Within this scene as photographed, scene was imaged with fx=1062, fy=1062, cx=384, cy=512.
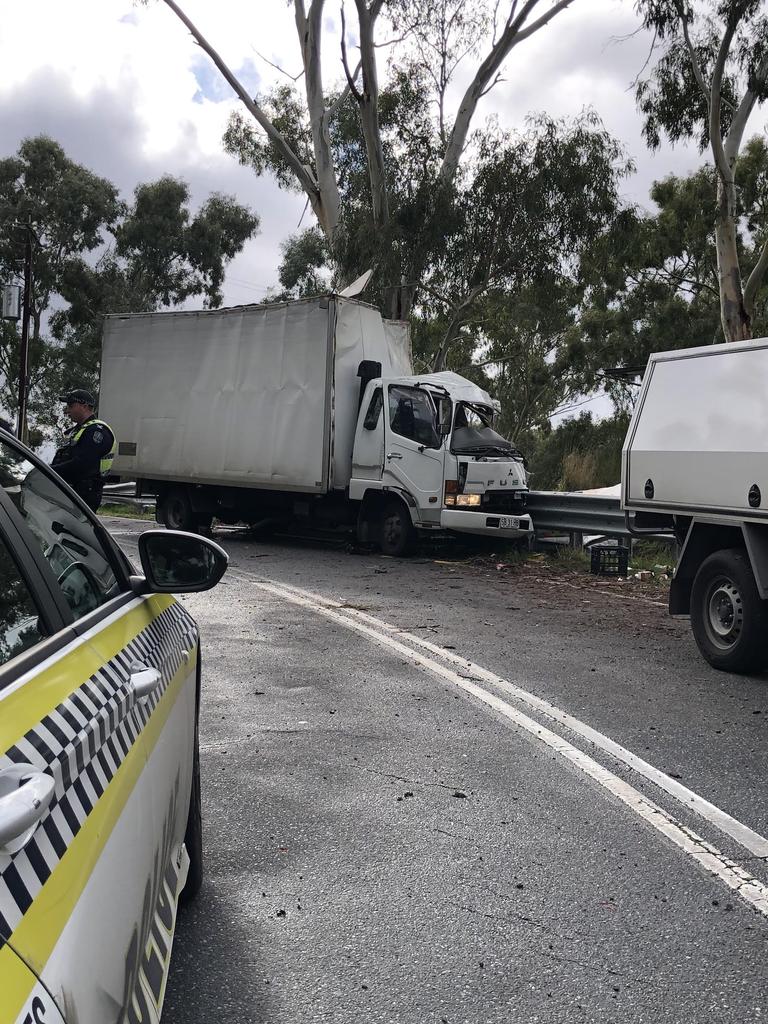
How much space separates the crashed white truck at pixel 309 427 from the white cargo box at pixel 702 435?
6331 millimetres

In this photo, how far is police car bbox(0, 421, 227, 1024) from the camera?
1355mm

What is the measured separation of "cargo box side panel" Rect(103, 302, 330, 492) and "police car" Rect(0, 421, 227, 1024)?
509 inches

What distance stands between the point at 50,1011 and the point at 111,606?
145 cm

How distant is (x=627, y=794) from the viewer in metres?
4.82

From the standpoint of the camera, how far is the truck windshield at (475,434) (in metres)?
15.4

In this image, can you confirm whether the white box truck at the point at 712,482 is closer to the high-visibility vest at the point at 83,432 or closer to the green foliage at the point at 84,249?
the high-visibility vest at the point at 83,432

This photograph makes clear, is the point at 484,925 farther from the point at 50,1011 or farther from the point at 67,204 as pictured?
the point at 67,204

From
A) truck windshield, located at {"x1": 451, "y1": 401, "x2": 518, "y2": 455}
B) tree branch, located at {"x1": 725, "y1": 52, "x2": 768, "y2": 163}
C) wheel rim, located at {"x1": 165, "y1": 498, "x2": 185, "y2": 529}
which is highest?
tree branch, located at {"x1": 725, "y1": 52, "x2": 768, "y2": 163}

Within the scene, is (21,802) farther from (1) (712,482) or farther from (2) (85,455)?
(2) (85,455)

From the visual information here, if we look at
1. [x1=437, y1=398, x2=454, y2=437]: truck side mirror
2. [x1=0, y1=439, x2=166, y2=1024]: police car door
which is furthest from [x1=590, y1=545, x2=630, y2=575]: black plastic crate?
[x1=0, y1=439, x2=166, y2=1024]: police car door

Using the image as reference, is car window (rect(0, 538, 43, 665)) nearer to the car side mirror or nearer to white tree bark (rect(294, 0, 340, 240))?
the car side mirror

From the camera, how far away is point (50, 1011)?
129 centimetres

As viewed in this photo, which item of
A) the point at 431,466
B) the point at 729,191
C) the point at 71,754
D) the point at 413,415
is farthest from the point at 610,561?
the point at 71,754

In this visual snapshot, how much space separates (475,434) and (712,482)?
799 centimetres
